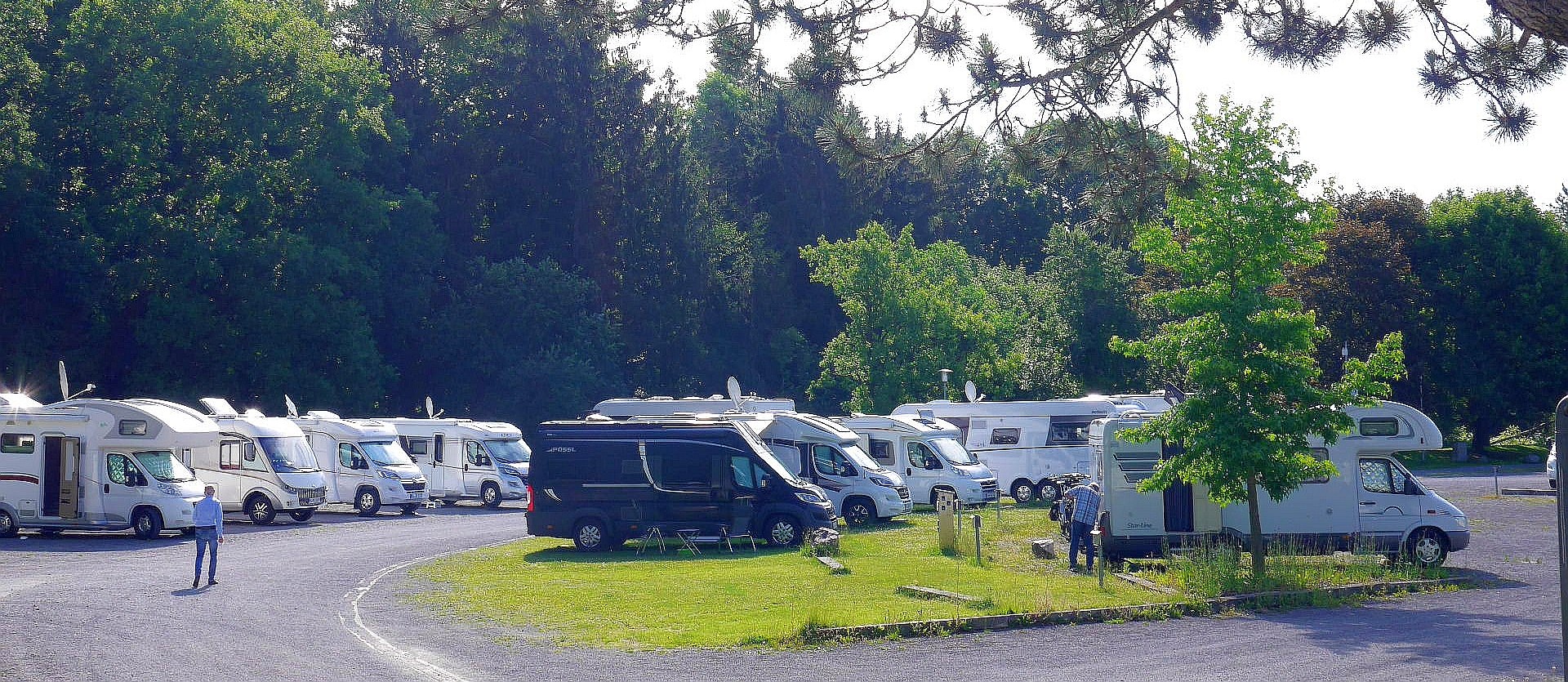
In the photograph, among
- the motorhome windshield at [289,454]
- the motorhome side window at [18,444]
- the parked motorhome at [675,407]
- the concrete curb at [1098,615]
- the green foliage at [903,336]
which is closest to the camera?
the concrete curb at [1098,615]

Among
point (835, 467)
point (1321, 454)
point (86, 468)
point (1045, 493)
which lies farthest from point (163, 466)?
point (1321, 454)

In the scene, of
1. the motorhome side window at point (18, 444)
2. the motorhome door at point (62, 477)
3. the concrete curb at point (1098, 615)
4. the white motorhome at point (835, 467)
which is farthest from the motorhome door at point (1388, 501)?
the motorhome side window at point (18, 444)

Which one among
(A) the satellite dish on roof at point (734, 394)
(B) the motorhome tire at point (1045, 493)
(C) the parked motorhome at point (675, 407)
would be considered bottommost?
(B) the motorhome tire at point (1045, 493)

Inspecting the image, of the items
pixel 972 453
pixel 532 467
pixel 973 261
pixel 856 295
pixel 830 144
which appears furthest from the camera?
pixel 973 261

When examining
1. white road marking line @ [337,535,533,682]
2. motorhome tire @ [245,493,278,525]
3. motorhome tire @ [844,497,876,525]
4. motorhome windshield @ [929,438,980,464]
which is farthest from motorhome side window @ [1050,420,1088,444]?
white road marking line @ [337,535,533,682]

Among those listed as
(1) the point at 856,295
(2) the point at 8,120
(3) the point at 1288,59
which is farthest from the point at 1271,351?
(2) the point at 8,120

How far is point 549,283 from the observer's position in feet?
181

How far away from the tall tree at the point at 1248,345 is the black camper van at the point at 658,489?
8026 millimetres

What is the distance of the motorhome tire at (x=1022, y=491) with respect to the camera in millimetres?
36375

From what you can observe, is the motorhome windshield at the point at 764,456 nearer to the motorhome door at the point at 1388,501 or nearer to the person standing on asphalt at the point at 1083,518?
the person standing on asphalt at the point at 1083,518

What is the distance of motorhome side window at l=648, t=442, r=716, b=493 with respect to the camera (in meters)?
24.4

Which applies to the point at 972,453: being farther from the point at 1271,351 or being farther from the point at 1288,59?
the point at 1288,59

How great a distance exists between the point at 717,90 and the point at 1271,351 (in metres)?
67.4

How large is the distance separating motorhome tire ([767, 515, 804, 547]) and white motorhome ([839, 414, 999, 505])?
913cm
